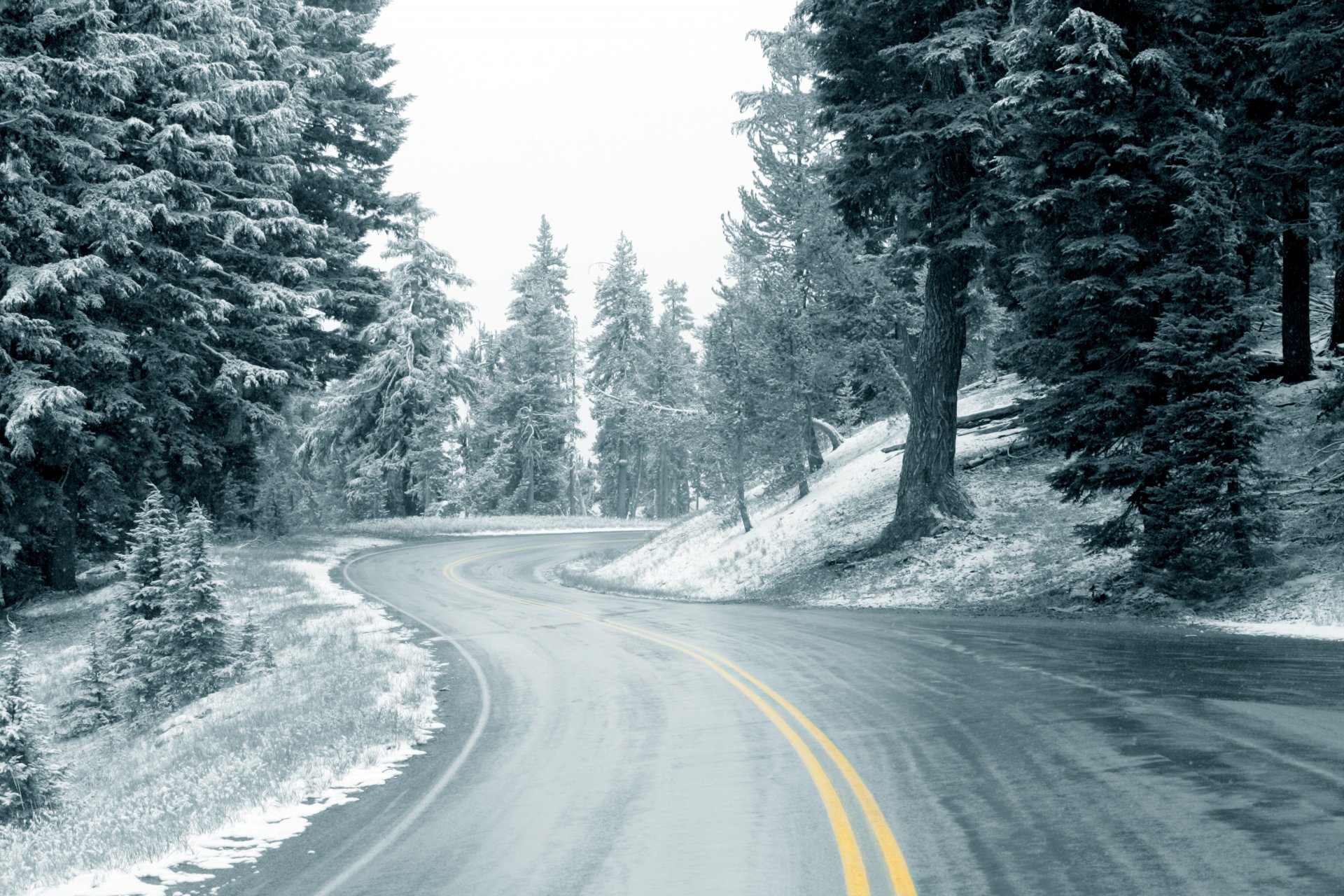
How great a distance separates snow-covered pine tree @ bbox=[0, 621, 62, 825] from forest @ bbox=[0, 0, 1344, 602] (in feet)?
33.7

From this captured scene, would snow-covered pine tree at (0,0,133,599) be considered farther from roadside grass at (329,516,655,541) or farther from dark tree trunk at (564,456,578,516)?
dark tree trunk at (564,456,578,516)

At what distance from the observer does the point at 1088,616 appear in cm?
1502

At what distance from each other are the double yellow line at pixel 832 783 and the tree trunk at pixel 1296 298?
14655 millimetres

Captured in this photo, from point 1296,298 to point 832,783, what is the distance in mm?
18247

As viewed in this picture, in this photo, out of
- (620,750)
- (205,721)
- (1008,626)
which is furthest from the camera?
(1008,626)

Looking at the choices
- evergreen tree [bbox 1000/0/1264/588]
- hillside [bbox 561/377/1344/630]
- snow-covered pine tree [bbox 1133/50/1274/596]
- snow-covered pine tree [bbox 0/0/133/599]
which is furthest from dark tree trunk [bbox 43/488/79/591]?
snow-covered pine tree [bbox 1133/50/1274/596]

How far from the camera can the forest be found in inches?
601

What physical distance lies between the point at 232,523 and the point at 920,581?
27868mm

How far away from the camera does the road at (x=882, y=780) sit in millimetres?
5512

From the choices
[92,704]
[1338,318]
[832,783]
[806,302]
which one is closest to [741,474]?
[806,302]

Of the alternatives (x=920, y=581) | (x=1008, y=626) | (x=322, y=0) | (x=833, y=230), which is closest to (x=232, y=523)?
(x=322, y=0)

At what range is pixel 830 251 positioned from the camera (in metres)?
30.0

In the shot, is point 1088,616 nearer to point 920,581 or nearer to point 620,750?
point 920,581

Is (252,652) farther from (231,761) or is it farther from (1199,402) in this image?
(1199,402)
